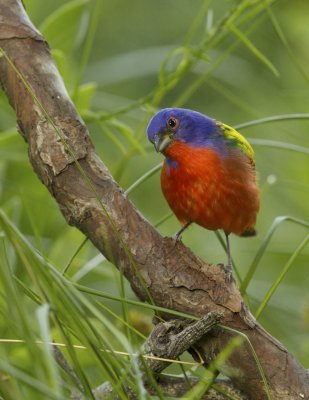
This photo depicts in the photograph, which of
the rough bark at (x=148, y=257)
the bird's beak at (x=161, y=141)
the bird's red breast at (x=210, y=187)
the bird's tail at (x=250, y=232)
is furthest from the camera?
the bird's tail at (x=250, y=232)

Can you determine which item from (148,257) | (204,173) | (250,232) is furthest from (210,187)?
(148,257)

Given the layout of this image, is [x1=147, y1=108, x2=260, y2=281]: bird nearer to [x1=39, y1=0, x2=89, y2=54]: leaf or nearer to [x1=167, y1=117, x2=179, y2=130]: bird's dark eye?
[x1=167, y1=117, x2=179, y2=130]: bird's dark eye

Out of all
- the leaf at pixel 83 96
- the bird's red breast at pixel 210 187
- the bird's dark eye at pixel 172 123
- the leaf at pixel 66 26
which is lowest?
the bird's red breast at pixel 210 187

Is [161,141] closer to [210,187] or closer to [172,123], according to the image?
[172,123]

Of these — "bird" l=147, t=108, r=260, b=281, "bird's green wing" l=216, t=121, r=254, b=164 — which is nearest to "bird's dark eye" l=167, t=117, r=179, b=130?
"bird" l=147, t=108, r=260, b=281

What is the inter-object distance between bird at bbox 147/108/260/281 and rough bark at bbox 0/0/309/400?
725 mm

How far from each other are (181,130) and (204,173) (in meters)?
0.24

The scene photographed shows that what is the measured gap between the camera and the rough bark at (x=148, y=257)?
199 centimetres

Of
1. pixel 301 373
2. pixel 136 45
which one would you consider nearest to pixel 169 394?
pixel 301 373

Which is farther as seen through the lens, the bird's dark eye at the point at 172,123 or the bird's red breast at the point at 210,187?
the bird's dark eye at the point at 172,123

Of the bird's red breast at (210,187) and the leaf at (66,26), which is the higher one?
the leaf at (66,26)

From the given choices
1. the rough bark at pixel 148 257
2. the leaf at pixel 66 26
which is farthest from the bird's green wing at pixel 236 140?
the rough bark at pixel 148 257

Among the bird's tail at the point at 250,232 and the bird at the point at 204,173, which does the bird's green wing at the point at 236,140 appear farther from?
the bird's tail at the point at 250,232

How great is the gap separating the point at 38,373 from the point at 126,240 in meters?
0.78
